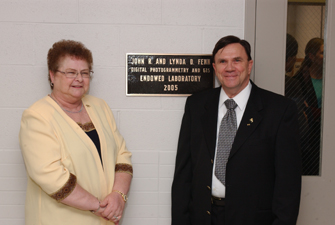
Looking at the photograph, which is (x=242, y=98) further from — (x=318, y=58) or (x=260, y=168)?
(x=318, y=58)

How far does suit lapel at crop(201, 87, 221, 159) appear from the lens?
1708mm

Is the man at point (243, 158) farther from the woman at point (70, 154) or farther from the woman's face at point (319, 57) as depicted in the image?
the woman's face at point (319, 57)

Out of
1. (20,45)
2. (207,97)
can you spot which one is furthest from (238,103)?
(20,45)

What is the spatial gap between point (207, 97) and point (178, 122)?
0.33 m

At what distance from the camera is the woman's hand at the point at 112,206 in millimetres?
1607

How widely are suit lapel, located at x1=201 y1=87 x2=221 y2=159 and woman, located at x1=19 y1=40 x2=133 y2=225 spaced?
1.88 ft

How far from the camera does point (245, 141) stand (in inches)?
63.3

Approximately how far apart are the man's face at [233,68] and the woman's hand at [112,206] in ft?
3.06

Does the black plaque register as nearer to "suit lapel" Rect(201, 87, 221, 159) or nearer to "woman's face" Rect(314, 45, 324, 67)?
"suit lapel" Rect(201, 87, 221, 159)

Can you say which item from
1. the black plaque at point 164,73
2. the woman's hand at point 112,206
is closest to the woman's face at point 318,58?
the black plaque at point 164,73

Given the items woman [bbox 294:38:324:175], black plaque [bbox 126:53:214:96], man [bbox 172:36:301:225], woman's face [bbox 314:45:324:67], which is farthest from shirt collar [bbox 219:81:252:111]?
woman's face [bbox 314:45:324:67]

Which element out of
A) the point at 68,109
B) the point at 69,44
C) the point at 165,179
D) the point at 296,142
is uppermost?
the point at 69,44

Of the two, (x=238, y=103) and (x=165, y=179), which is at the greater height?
(x=238, y=103)

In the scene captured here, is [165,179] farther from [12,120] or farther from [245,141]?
[12,120]
